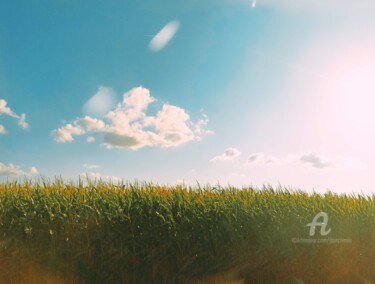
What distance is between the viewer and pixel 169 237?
974 cm

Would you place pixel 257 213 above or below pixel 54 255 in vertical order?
above

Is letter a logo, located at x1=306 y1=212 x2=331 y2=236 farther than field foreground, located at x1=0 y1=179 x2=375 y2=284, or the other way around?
letter a logo, located at x1=306 y1=212 x2=331 y2=236

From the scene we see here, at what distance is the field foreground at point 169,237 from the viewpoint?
9.13 m

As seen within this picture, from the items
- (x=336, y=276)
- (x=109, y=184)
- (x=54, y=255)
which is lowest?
(x=336, y=276)

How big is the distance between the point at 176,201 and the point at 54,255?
290cm

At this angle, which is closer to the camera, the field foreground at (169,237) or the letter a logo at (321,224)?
the field foreground at (169,237)

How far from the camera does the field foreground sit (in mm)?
9133

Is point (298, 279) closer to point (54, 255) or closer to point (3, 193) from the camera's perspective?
point (54, 255)

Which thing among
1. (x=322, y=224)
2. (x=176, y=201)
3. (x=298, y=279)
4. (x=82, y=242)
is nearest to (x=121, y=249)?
(x=82, y=242)

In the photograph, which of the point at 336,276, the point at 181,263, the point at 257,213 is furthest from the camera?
the point at 336,276

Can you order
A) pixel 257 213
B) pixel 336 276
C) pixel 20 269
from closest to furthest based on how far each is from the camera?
pixel 20 269
pixel 257 213
pixel 336 276

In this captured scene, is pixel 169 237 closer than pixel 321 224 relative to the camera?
Yes

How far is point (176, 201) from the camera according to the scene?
1034 cm

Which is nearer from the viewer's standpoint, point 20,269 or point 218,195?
point 20,269
